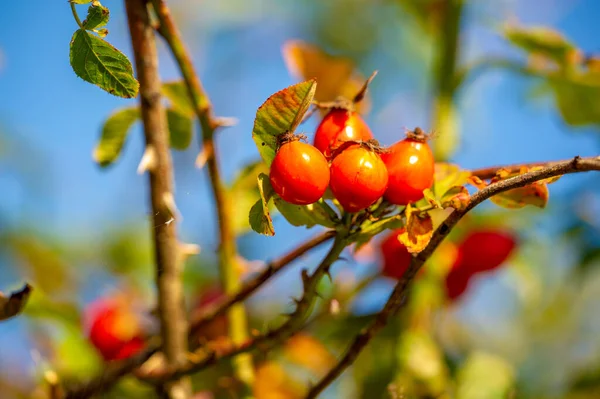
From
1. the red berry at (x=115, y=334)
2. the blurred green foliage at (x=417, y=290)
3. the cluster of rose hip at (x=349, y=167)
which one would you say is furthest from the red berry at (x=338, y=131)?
the red berry at (x=115, y=334)

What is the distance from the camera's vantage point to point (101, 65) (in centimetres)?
52

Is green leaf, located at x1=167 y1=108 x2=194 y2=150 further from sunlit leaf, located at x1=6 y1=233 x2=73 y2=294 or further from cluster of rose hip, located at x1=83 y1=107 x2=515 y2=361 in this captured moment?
sunlit leaf, located at x1=6 y1=233 x2=73 y2=294

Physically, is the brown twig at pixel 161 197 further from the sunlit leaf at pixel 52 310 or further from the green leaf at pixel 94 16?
the sunlit leaf at pixel 52 310

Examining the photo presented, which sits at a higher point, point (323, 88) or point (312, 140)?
point (323, 88)

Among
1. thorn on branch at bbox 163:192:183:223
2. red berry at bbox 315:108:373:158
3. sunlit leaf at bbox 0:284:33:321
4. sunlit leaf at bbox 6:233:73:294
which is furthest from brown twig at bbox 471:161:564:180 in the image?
sunlit leaf at bbox 6:233:73:294

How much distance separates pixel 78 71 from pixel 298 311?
30 centimetres

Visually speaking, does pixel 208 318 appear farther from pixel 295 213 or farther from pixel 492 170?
pixel 492 170

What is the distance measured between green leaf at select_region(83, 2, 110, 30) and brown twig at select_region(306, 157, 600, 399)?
34 centimetres

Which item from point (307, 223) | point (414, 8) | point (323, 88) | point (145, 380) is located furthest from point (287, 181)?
→ point (414, 8)

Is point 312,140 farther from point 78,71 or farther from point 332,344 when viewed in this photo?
point 332,344

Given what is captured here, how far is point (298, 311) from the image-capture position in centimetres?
63

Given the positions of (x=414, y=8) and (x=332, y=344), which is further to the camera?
(x=414, y=8)

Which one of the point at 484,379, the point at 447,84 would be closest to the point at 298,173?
the point at 484,379

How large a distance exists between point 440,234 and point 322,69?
0.66 meters
